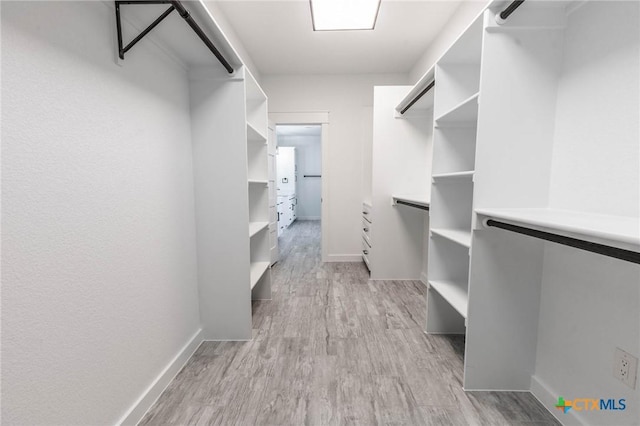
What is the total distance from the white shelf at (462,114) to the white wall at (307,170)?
262 inches

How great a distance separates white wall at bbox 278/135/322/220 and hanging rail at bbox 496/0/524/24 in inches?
281

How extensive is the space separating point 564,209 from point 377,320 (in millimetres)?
1446

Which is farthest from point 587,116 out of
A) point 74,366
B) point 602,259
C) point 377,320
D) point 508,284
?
point 74,366

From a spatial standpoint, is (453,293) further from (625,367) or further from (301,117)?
(301,117)

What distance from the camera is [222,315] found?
184 cm

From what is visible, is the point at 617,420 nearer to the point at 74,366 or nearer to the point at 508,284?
the point at 508,284

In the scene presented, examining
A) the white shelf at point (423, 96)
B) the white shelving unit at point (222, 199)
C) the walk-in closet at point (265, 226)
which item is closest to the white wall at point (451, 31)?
the walk-in closet at point (265, 226)

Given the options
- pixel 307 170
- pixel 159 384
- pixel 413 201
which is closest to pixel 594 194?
pixel 413 201

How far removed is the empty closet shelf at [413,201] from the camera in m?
2.12

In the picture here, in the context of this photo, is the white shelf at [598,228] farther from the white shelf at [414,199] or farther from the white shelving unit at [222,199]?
the white shelving unit at [222,199]

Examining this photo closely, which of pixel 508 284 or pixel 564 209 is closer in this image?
pixel 564 209

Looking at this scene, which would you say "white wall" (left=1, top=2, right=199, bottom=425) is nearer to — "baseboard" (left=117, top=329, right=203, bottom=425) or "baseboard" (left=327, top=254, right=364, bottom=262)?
"baseboard" (left=117, top=329, right=203, bottom=425)

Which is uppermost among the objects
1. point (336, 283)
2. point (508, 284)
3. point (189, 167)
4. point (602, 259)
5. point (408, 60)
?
point (408, 60)

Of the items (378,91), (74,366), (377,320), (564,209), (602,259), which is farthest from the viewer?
(378,91)
